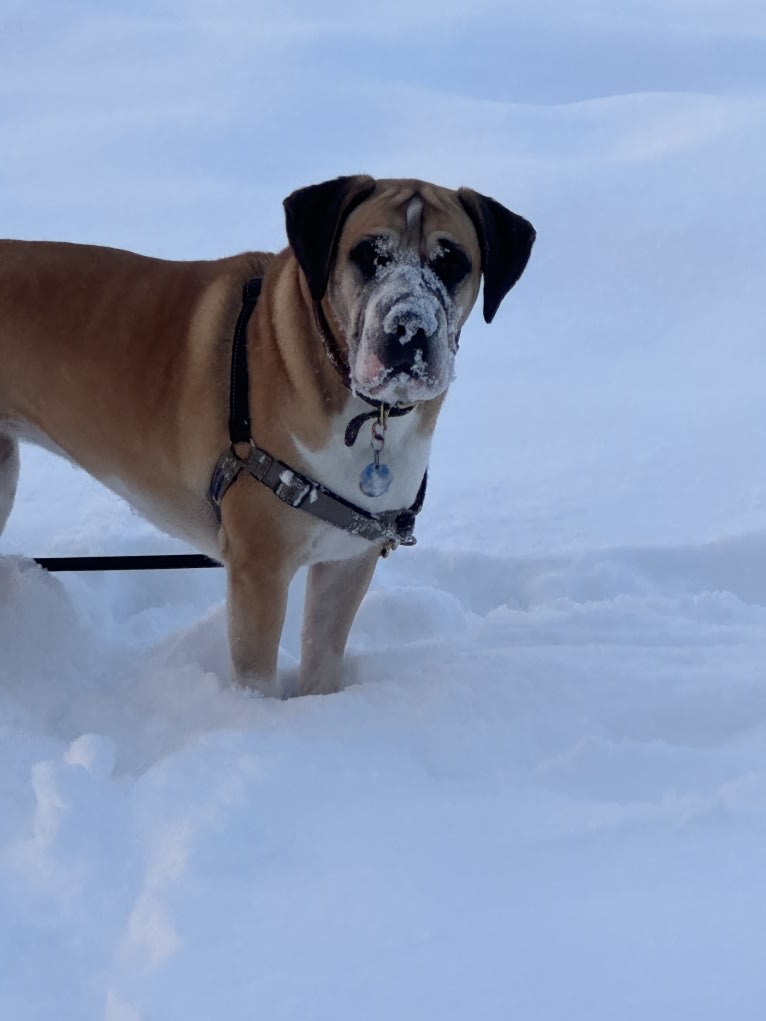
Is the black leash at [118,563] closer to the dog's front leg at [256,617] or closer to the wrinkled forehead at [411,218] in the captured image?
the dog's front leg at [256,617]

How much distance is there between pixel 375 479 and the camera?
2.46 metres

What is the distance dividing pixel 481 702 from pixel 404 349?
779mm

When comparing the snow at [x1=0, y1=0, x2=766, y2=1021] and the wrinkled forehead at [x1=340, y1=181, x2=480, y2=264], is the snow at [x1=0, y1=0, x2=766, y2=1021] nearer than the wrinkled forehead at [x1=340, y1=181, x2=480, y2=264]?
Yes

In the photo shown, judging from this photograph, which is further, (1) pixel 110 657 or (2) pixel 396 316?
(1) pixel 110 657

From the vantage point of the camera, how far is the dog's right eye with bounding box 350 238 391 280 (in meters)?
2.25

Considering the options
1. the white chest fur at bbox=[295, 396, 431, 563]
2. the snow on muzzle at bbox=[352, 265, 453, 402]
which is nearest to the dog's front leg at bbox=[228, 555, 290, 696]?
the white chest fur at bbox=[295, 396, 431, 563]

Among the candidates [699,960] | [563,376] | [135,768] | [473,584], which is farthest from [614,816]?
[563,376]

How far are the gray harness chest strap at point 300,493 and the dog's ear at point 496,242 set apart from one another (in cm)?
52

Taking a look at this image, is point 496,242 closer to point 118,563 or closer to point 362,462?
point 362,462

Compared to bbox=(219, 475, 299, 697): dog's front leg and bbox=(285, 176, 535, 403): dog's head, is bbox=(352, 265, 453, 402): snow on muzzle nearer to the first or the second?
bbox=(285, 176, 535, 403): dog's head

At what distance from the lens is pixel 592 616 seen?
318 cm

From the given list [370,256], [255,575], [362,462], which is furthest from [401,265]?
[255,575]

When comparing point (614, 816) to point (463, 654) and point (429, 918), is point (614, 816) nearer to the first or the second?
point (429, 918)

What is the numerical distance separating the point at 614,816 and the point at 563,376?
4.06 metres
